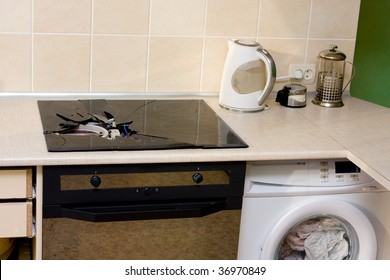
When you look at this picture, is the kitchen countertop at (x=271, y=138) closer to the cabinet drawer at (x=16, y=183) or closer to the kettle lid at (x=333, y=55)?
the cabinet drawer at (x=16, y=183)

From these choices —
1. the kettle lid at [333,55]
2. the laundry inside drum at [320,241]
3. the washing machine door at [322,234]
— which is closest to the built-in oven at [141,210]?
the washing machine door at [322,234]

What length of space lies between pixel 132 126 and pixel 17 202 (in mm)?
472

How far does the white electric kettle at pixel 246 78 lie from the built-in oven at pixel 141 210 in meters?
0.45

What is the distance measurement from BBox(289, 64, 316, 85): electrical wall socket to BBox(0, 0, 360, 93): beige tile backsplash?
0.03 meters

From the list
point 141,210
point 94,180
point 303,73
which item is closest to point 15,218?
point 94,180

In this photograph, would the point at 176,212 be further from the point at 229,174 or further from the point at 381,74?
the point at 381,74

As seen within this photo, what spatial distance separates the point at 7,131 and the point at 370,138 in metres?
1.22

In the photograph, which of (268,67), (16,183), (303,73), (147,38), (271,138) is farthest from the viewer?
(303,73)

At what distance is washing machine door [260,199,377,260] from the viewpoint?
7.58 feet

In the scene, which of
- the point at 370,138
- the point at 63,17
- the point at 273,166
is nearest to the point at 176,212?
the point at 273,166

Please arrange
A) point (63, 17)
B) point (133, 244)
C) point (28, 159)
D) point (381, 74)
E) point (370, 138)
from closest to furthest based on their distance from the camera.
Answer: point (28, 159) < point (133, 244) < point (370, 138) < point (63, 17) < point (381, 74)

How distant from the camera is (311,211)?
232cm

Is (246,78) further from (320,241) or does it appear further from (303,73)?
(320,241)

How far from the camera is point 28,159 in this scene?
1944 mm
